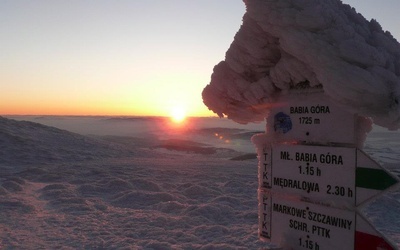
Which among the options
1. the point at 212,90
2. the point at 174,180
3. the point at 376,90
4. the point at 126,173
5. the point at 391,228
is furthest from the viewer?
the point at 126,173

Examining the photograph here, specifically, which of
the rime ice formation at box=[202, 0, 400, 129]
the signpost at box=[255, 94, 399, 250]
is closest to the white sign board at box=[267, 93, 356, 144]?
the signpost at box=[255, 94, 399, 250]

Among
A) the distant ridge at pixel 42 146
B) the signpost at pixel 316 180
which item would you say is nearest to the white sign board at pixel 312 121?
the signpost at pixel 316 180

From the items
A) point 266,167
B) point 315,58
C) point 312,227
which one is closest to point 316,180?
point 312,227

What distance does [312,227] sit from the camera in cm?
298

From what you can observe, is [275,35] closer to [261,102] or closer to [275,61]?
[275,61]

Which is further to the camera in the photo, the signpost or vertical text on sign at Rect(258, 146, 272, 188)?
vertical text on sign at Rect(258, 146, 272, 188)

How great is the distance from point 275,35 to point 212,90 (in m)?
0.94

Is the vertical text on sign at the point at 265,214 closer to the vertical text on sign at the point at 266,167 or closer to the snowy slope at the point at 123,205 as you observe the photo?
the vertical text on sign at the point at 266,167

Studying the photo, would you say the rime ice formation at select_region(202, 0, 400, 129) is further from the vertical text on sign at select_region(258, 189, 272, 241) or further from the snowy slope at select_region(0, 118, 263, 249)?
the snowy slope at select_region(0, 118, 263, 249)

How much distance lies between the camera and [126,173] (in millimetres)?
11703

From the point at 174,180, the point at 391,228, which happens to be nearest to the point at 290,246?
the point at 391,228

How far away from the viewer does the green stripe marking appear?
2.51 metres

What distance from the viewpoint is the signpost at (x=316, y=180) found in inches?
104

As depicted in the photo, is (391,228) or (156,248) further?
(391,228)
